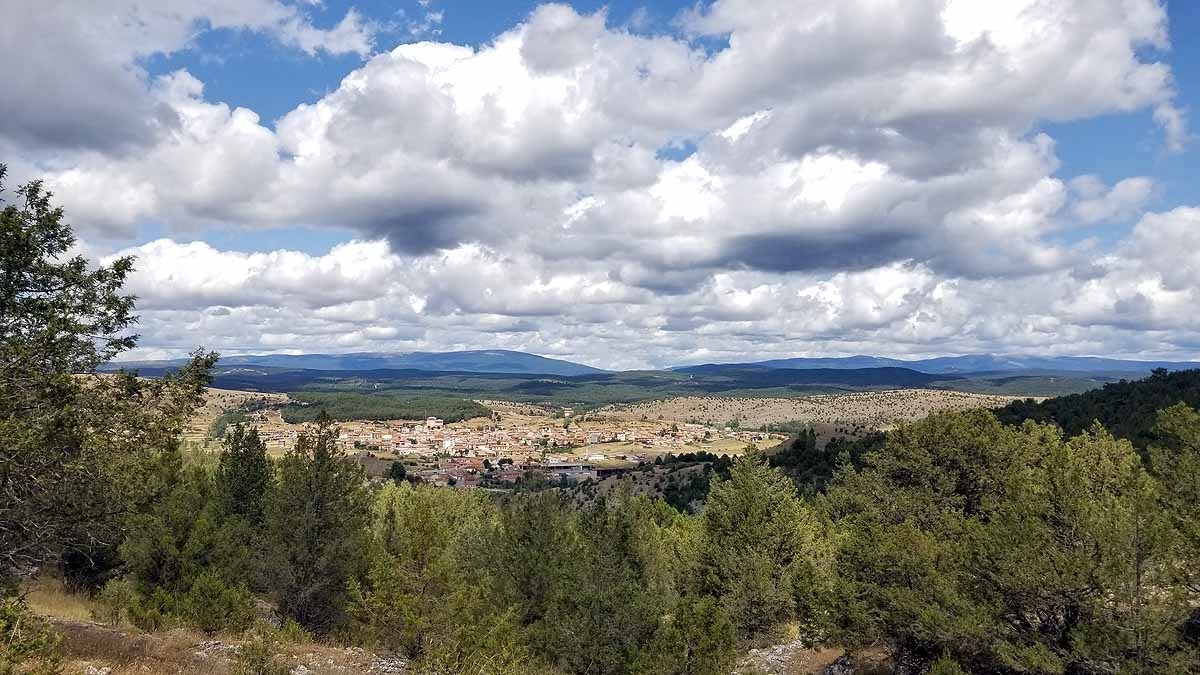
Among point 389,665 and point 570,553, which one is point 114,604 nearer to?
point 389,665

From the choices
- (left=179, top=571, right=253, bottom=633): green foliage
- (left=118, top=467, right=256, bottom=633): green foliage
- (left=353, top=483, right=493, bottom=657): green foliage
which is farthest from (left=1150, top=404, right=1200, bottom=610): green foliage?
(left=118, top=467, right=256, bottom=633): green foliage

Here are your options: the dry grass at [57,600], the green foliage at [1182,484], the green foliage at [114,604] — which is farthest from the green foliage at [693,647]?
the dry grass at [57,600]

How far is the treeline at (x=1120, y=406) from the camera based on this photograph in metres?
79.8

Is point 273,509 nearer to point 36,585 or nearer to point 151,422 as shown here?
point 36,585

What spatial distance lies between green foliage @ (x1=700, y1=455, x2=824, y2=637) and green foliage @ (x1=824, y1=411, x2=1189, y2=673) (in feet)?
18.5

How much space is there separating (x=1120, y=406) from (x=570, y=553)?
99796 millimetres

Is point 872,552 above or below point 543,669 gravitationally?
above

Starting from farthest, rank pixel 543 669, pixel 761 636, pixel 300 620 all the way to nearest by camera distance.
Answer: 1. pixel 761 636
2. pixel 300 620
3. pixel 543 669

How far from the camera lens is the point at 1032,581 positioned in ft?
56.6

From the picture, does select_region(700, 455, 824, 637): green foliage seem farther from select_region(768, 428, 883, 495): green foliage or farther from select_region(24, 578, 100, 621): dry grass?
select_region(768, 428, 883, 495): green foliage

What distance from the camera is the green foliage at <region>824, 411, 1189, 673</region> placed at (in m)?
16.2

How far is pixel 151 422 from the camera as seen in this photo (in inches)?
623

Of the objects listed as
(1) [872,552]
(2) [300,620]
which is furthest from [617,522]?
(2) [300,620]

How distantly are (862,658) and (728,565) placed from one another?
6734 millimetres
